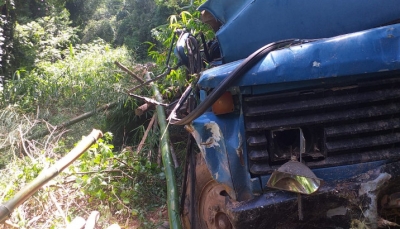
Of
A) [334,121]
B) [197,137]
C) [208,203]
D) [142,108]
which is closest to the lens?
[334,121]

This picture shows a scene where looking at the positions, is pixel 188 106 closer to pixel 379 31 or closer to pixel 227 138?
pixel 227 138

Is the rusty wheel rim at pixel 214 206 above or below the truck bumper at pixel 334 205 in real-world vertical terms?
below

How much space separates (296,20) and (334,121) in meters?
0.77

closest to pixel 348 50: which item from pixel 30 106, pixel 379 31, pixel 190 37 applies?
pixel 379 31

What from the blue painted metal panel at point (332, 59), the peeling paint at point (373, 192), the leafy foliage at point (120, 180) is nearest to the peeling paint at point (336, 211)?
the peeling paint at point (373, 192)

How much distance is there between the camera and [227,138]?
2164 mm

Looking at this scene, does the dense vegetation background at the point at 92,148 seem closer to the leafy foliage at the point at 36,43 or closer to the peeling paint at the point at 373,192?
the leafy foliage at the point at 36,43

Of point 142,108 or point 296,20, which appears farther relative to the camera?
point 142,108

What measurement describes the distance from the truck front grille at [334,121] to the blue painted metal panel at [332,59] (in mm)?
109

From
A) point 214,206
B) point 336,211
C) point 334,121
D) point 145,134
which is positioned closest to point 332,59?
point 334,121

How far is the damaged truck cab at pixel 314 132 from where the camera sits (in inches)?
72.9

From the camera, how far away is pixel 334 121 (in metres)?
1.96

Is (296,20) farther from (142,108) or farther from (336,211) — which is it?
(142,108)

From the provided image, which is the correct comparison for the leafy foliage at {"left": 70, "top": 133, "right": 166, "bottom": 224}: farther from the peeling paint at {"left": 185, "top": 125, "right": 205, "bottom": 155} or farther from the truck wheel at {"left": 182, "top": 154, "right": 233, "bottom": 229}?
the peeling paint at {"left": 185, "top": 125, "right": 205, "bottom": 155}
